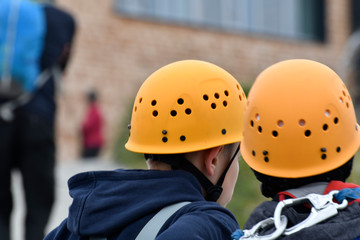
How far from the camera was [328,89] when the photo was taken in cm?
281

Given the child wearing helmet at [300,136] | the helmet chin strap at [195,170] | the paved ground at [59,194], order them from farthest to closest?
the paved ground at [59,194], the helmet chin strap at [195,170], the child wearing helmet at [300,136]

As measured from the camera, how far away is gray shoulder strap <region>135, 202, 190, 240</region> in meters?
2.81

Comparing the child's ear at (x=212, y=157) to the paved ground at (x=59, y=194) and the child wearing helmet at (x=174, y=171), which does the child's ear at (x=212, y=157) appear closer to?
the child wearing helmet at (x=174, y=171)

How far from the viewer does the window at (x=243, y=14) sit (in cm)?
1730

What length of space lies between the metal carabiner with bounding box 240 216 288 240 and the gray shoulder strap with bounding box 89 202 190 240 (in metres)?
0.35

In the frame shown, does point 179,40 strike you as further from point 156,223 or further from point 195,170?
point 156,223

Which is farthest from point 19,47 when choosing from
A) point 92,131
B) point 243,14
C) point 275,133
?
point 243,14

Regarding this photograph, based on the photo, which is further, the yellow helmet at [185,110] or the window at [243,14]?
the window at [243,14]

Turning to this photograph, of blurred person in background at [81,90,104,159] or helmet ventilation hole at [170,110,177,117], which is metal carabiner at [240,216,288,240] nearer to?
helmet ventilation hole at [170,110,177,117]

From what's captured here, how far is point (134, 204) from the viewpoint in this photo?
2.87m

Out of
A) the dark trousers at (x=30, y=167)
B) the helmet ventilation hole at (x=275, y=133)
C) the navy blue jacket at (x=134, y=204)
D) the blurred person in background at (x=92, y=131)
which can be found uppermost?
the helmet ventilation hole at (x=275, y=133)

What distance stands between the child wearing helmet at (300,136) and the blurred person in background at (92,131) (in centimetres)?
1241

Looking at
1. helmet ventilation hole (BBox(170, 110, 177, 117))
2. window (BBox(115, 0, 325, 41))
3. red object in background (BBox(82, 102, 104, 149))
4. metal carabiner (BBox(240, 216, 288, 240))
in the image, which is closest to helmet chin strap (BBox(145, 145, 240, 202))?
helmet ventilation hole (BBox(170, 110, 177, 117))

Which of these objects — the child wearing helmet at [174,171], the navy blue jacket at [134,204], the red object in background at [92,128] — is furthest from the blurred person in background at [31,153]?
the red object in background at [92,128]
